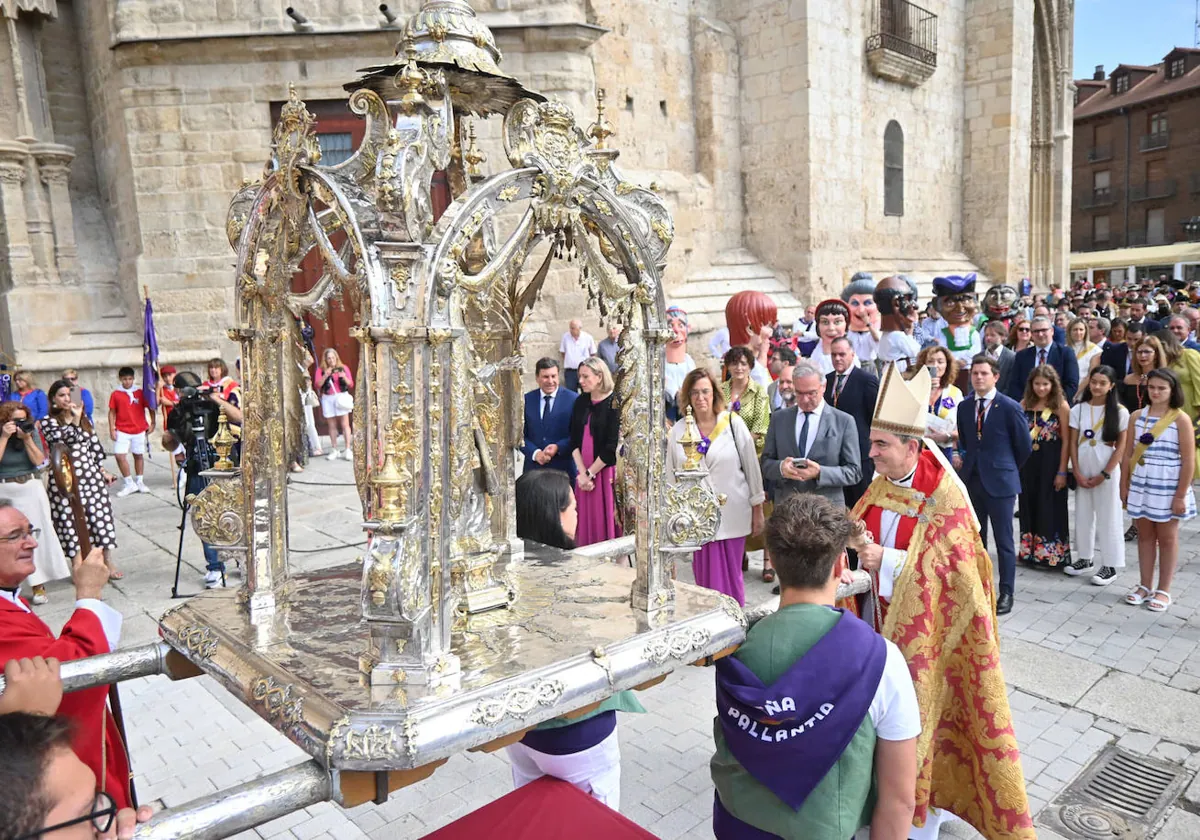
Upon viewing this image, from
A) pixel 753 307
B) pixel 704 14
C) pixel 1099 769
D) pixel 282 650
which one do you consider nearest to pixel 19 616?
pixel 282 650

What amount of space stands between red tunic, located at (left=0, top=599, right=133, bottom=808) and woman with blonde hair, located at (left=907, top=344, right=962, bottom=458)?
205 inches

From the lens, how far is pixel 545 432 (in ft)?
20.6

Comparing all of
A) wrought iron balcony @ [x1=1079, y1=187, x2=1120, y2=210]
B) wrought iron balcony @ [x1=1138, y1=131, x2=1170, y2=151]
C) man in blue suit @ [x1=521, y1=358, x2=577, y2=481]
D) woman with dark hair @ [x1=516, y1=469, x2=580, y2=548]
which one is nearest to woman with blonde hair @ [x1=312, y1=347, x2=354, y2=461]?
man in blue suit @ [x1=521, y1=358, x2=577, y2=481]

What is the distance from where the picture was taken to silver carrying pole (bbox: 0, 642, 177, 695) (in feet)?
6.79

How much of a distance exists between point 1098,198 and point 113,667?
164 ft

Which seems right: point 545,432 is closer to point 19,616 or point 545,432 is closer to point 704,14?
point 19,616

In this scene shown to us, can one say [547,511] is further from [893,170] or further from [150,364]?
[893,170]

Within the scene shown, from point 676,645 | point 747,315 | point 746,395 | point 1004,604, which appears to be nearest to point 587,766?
point 676,645

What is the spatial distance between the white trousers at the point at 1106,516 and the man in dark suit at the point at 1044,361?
187 cm

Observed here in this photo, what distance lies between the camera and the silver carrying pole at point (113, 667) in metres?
2.07

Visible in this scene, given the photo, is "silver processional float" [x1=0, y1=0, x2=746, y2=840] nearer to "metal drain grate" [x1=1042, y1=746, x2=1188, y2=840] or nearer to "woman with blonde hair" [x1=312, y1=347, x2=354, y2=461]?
"metal drain grate" [x1=1042, y1=746, x2=1188, y2=840]

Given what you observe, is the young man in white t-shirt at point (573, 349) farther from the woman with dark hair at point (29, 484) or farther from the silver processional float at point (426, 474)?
the silver processional float at point (426, 474)

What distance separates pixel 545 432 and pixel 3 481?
4.20m

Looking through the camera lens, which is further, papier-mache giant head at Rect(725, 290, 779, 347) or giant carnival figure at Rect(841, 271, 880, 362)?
papier-mache giant head at Rect(725, 290, 779, 347)
